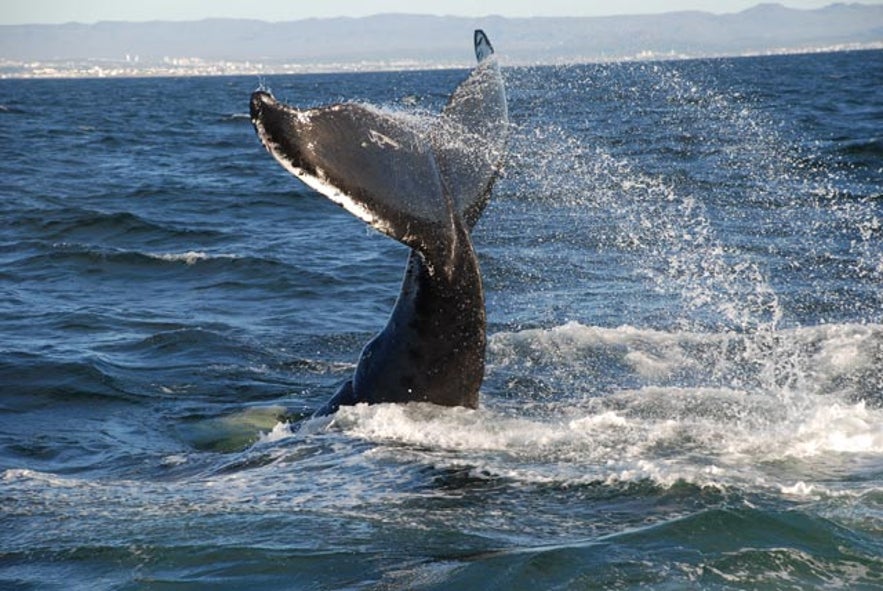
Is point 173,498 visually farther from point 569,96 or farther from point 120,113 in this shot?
point 120,113

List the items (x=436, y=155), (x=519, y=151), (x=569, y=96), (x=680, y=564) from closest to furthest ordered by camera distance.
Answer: (x=680, y=564) < (x=436, y=155) < (x=519, y=151) < (x=569, y=96)

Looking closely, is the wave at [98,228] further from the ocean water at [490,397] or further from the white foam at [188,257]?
the white foam at [188,257]

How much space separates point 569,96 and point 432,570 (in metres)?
41.4

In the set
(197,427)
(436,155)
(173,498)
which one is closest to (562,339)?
(197,427)

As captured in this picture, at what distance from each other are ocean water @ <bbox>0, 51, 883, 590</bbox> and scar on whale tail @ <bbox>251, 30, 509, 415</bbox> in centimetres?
19

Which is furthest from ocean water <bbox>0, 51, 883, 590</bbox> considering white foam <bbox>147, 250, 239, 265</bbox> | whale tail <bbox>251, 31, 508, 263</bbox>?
whale tail <bbox>251, 31, 508, 263</bbox>

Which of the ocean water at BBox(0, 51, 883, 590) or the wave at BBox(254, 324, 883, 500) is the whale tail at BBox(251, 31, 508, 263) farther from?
the wave at BBox(254, 324, 883, 500)

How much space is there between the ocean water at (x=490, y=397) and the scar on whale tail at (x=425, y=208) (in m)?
0.19

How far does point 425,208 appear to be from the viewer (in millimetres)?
6359

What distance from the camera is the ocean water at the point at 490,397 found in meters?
5.21

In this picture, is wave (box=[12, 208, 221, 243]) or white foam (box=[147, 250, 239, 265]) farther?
wave (box=[12, 208, 221, 243])

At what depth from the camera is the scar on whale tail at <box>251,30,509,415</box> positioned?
5.89 m

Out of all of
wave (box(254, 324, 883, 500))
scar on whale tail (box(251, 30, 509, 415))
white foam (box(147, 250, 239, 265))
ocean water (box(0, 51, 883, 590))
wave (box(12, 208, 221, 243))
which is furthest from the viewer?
wave (box(12, 208, 221, 243))

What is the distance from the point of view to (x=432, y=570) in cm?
499
